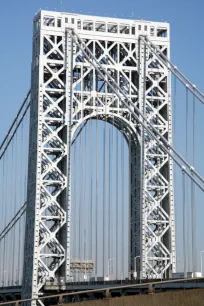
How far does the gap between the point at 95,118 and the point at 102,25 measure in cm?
632

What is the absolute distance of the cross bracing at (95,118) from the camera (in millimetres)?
53750

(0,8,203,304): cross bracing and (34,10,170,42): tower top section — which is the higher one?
(34,10,170,42): tower top section

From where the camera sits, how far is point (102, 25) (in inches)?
2277

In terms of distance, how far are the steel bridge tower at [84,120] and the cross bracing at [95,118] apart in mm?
63

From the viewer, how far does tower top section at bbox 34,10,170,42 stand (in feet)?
184

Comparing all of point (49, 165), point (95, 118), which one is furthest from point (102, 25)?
point (49, 165)

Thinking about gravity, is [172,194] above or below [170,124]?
below

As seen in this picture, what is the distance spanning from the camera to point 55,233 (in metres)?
53.5

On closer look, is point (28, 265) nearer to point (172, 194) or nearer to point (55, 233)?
point (55, 233)

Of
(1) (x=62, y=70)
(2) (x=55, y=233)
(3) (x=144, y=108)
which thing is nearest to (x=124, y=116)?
(3) (x=144, y=108)

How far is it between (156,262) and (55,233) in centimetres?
683

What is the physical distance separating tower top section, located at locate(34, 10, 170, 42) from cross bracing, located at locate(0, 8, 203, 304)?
7 centimetres

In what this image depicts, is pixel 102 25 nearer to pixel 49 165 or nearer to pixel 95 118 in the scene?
pixel 95 118

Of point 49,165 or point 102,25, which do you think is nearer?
point 49,165
